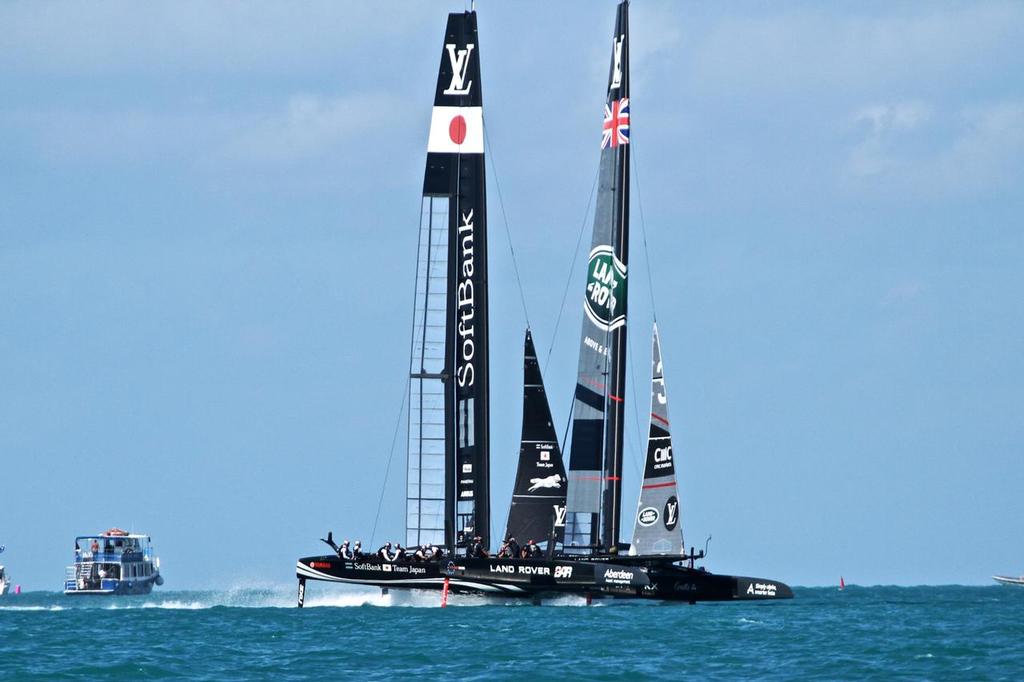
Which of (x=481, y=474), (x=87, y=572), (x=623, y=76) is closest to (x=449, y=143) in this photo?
(x=623, y=76)

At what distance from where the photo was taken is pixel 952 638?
148ft

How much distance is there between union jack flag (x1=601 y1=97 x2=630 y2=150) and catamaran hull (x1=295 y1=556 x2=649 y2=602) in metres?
14.2

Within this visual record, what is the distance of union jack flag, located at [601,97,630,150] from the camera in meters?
58.3

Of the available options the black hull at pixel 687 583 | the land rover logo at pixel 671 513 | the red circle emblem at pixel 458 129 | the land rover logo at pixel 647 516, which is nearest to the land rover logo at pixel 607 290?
the red circle emblem at pixel 458 129

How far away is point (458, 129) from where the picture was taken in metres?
56.6

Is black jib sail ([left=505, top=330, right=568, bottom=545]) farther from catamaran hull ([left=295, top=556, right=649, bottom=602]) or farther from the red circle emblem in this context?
the red circle emblem

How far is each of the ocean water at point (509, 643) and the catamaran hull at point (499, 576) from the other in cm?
85

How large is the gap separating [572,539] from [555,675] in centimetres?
2056

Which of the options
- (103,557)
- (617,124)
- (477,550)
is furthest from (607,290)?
(103,557)

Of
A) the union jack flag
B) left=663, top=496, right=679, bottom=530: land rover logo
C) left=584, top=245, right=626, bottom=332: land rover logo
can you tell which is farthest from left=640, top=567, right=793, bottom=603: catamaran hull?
the union jack flag

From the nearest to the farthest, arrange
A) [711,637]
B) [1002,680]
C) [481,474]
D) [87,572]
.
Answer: [1002,680]
[711,637]
[481,474]
[87,572]

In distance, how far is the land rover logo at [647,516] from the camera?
2164 inches

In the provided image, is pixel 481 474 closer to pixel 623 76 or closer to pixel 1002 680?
pixel 623 76

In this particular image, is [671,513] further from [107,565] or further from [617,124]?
[107,565]
